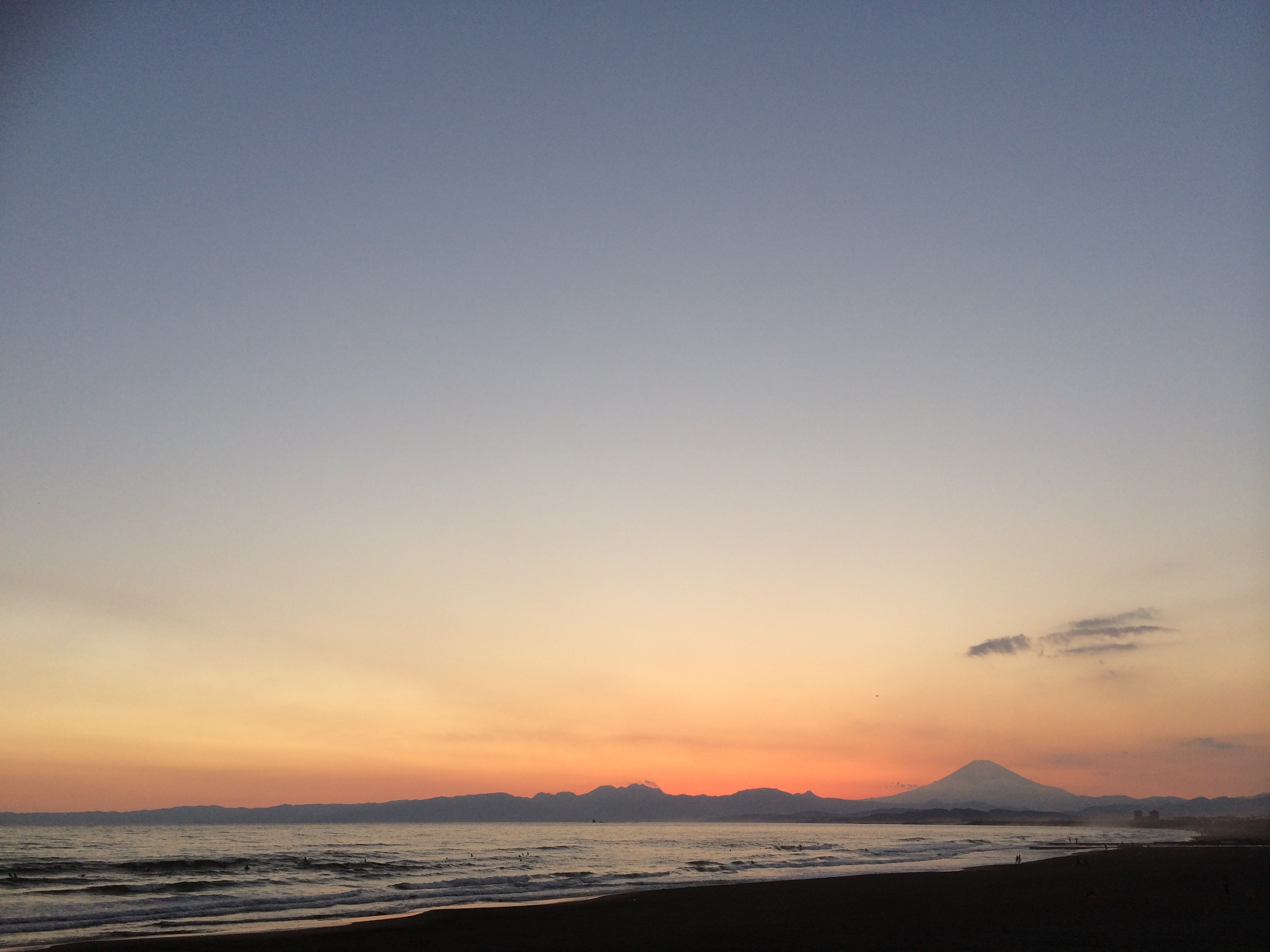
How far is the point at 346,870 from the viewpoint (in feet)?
166

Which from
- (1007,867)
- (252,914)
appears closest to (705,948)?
(252,914)

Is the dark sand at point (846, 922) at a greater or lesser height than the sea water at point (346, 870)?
greater

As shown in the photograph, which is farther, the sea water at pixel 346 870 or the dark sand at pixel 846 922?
the sea water at pixel 346 870

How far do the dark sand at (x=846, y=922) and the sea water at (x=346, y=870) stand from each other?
4.83 m

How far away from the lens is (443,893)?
37.0 metres

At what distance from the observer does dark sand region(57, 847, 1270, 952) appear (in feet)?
61.9

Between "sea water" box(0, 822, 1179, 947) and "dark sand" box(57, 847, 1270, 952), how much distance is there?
4.83 metres

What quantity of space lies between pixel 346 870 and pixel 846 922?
39.3 meters

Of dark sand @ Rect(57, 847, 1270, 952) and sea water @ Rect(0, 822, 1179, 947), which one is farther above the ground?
dark sand @ Rect(57, 847, 1270, 952)

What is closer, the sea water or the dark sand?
the dark sand

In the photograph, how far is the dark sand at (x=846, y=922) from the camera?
1888 cm

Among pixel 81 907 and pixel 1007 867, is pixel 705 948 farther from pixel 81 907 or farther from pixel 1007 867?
pixel 1007 867

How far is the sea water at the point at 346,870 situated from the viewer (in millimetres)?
29406

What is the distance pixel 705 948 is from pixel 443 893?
22908 mm
